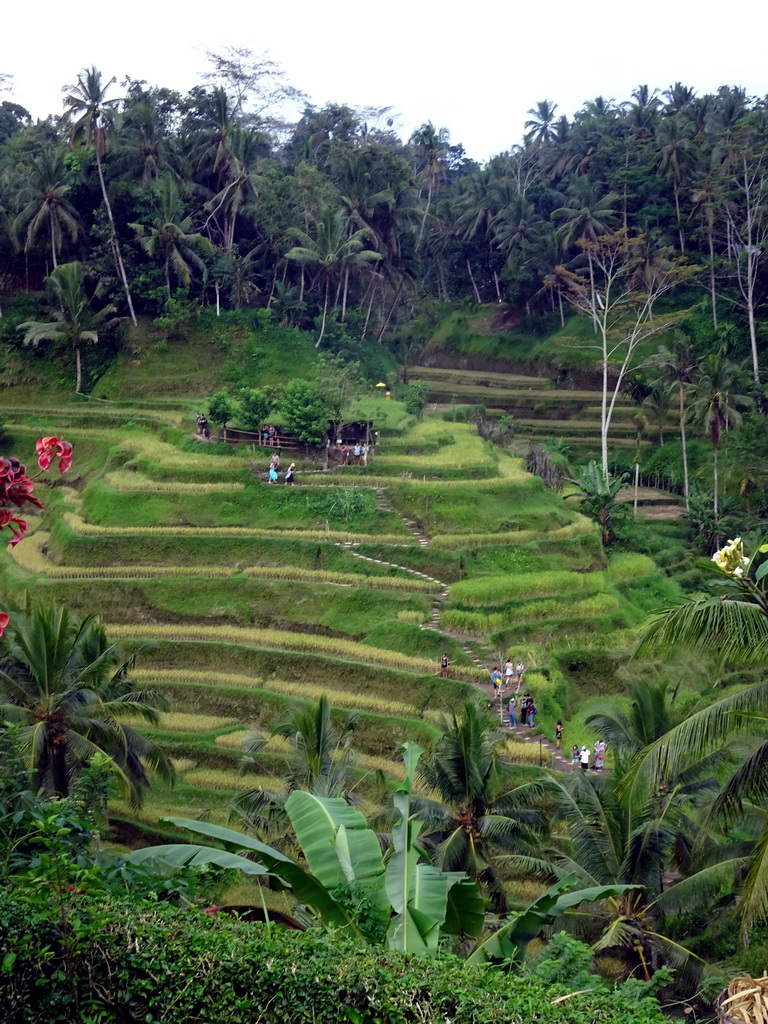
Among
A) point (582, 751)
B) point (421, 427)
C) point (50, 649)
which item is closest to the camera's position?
point (50, 649)

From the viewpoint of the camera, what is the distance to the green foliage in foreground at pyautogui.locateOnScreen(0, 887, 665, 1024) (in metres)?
6.34

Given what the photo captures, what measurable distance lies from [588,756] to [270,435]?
1692cm

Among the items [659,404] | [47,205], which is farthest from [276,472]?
[659,404]

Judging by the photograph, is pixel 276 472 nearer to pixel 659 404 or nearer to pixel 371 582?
pixel 371 582

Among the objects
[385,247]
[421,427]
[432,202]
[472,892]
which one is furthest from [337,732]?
[432,202]

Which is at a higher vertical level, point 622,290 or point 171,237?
point 171,237

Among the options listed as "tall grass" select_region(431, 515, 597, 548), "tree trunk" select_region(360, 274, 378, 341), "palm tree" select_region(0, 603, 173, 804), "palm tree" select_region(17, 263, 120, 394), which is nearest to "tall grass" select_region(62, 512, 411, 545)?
"tall grass" select_region(431, 515, 597, 548)

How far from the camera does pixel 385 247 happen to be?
49.5m

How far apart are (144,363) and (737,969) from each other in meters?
35.0

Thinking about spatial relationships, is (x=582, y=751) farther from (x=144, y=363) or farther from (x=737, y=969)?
(x=144, y=363)

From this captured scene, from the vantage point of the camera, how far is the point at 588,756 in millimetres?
20875

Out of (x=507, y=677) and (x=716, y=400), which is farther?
(x=716, y=400)

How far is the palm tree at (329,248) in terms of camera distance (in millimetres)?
43594

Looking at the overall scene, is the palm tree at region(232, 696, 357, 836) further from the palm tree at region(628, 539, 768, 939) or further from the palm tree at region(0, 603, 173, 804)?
the palm tree at region(628, 539, 768, 939)
